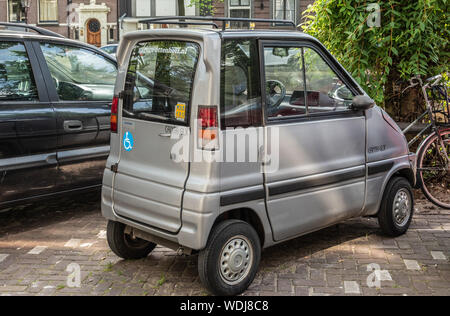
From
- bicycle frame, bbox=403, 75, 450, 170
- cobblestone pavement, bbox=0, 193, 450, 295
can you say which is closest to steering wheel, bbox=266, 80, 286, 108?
cobblestone pavement, bbox=0, 193, 450, 295

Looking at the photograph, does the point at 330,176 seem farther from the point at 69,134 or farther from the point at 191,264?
the point at 69,134

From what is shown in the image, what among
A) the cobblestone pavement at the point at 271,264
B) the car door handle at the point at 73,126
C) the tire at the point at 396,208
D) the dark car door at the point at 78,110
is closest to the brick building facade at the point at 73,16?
the dark car door at the point at 78,110

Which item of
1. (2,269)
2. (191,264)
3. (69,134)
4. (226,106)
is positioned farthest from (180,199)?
(69,134)

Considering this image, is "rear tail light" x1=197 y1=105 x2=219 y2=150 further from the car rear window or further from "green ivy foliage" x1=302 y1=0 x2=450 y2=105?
"green ivy foliage" x1=302 y1=0 x2=450 y2=105

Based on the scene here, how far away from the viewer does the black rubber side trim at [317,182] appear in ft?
14.8

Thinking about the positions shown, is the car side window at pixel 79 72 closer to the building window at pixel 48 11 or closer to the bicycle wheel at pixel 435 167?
the bicycle wheel at pixel 435 167

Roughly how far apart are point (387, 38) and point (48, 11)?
3206 cm

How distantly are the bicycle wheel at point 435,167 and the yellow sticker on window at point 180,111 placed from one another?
10.6 ft

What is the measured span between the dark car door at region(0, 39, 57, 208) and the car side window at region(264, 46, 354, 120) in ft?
7.99

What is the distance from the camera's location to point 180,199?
4.14 m

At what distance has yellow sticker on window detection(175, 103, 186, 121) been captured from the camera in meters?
4.21

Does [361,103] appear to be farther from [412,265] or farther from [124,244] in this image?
[124,244]

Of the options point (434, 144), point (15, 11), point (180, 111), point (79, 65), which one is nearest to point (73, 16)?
point (15, 11)

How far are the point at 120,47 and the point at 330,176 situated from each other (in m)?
1.95
